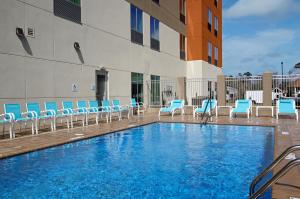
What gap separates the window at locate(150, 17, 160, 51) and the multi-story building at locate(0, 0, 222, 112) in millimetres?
66

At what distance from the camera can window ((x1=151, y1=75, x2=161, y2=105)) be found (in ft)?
65.1

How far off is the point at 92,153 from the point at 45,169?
1.49 m

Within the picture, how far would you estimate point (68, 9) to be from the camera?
11.7m

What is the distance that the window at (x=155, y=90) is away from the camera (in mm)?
19828

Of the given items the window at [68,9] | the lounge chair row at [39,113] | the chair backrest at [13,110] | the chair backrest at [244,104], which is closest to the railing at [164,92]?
the chair backrest at [244,104]

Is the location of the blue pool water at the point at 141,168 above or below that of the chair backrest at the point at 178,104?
below

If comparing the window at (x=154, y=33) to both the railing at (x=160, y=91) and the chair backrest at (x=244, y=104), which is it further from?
the chair backrest at (x=244, y=104)

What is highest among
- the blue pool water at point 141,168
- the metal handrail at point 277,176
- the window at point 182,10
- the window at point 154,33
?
the window at point 182,10

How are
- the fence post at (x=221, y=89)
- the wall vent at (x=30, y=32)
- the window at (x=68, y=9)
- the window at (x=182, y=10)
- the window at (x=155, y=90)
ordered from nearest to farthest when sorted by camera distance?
the wall vent at (x=30, y=32)
the window at (x=68, y=9)
the fence post at (x=221, y=89)
the window at (x=155, y=90)
the window at (x=182, y=10)

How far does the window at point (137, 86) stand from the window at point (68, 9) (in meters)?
5.77

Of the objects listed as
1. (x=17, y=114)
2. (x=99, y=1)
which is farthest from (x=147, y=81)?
(x=17, y=114)

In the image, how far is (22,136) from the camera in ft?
27.5

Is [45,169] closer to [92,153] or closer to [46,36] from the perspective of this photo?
[92,153]

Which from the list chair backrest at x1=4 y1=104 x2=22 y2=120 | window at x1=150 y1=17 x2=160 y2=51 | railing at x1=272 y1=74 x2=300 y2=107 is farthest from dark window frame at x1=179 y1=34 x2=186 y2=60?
chair backrest at x1=4 y1=104 x2=22 y2=120
